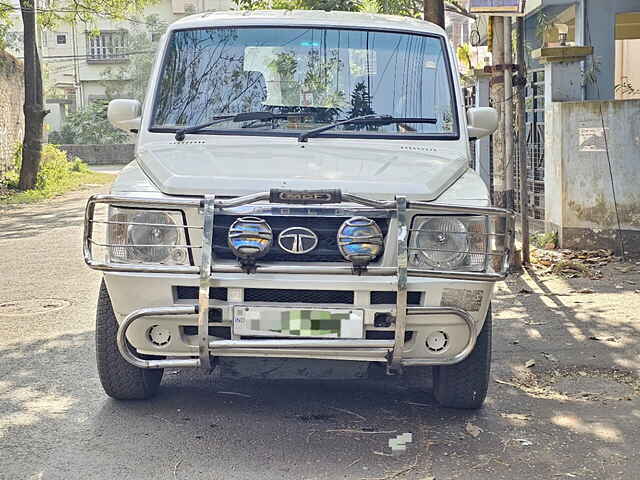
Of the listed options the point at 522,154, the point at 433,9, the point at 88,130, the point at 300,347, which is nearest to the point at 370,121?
the point at 300,347

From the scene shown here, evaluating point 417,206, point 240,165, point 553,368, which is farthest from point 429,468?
point 553,368

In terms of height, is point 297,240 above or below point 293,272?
above

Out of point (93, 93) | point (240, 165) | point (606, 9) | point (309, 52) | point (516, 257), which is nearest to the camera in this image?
point (240, 165)

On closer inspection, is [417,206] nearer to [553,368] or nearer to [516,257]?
[553,368]

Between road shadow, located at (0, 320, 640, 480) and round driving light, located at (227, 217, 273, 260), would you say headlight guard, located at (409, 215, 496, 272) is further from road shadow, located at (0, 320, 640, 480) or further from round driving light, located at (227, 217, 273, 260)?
road shadow, located at (0, 320, 640, 480)

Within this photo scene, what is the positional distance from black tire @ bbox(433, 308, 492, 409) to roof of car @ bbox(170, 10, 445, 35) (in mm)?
2046

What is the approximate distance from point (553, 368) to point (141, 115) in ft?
9.81

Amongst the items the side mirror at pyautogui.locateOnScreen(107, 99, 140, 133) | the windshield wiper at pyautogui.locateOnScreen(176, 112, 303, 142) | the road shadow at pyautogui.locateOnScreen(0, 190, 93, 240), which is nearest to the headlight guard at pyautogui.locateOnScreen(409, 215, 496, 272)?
the windshield wiper at pyautogui.locateOnScreen(176, 112, 303, 142)

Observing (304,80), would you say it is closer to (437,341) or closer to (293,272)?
(293,272)

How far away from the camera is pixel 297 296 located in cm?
457

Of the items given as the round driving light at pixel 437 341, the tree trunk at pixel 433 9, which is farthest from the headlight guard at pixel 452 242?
A: the tree trunk at pixel 433 9

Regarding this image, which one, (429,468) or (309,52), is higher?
(309,52)

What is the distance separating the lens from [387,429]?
16.4ft

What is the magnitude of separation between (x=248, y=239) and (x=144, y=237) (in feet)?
1.75
